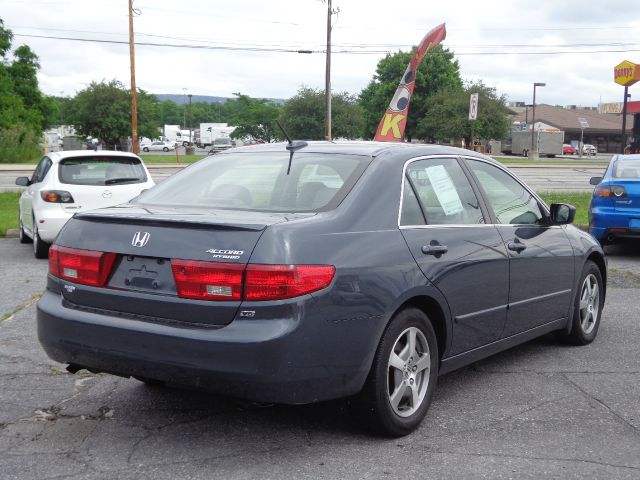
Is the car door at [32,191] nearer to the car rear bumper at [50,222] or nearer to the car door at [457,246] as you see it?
the car rear bumper at [50,222]

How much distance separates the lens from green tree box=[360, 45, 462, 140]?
3012 inches

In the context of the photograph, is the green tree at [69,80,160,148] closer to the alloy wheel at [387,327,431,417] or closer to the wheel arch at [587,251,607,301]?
the wheel arch at [587,251,607,301]

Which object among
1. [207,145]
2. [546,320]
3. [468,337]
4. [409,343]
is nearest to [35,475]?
[409,343]

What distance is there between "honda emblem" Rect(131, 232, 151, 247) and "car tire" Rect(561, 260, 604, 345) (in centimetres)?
351

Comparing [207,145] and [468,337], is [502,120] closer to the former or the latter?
[207,145]

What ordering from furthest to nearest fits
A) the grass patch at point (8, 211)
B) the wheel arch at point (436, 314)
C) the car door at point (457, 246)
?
the grass patch at point (8, 211)
the car door at point (457, 246)
the wheel arch at point (436, 314)

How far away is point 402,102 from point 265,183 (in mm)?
21687

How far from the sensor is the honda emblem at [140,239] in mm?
3941

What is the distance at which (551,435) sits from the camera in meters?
4.28

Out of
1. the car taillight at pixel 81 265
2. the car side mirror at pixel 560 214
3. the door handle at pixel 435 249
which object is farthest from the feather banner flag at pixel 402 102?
the car taillight at pixel 81 265

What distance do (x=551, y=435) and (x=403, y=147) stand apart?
1820 mm

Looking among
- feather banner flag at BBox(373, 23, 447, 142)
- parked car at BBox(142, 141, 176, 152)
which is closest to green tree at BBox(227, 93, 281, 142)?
parked car at BBox(142, 141, 176, 152)

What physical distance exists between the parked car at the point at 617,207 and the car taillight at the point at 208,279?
8267mm

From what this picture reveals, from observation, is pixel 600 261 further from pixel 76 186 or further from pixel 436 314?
pixel 76 186
